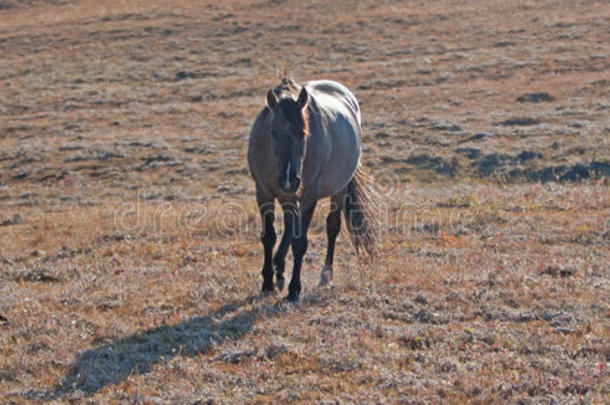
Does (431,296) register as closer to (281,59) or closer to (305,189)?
(305,189)

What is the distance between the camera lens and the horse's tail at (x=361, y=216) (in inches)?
407

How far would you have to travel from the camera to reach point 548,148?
66.4ft

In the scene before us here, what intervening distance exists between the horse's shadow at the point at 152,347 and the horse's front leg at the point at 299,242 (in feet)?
1.13

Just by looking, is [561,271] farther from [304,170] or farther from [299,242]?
[304,170]

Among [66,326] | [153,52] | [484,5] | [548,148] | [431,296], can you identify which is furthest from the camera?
[484,5]

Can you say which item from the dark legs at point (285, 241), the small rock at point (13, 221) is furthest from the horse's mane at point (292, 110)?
the small rock at point (13, 221)

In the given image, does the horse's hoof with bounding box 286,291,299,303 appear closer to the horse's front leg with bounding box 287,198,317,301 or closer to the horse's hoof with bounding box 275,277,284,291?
the horse's front leg with bounding box 287,198,317,301

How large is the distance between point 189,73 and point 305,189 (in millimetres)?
30606

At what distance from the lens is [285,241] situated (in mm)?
8383

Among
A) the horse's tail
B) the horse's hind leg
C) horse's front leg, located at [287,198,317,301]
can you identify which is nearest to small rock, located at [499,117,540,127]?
the horse's tail

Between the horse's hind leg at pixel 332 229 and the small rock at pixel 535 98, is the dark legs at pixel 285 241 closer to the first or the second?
the horse's hind leg at pixel 332 229

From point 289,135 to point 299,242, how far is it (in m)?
1.71

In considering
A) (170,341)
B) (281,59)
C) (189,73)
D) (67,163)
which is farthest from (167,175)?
(281,59)

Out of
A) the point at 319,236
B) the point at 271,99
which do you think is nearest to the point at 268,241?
the point at 271,99
